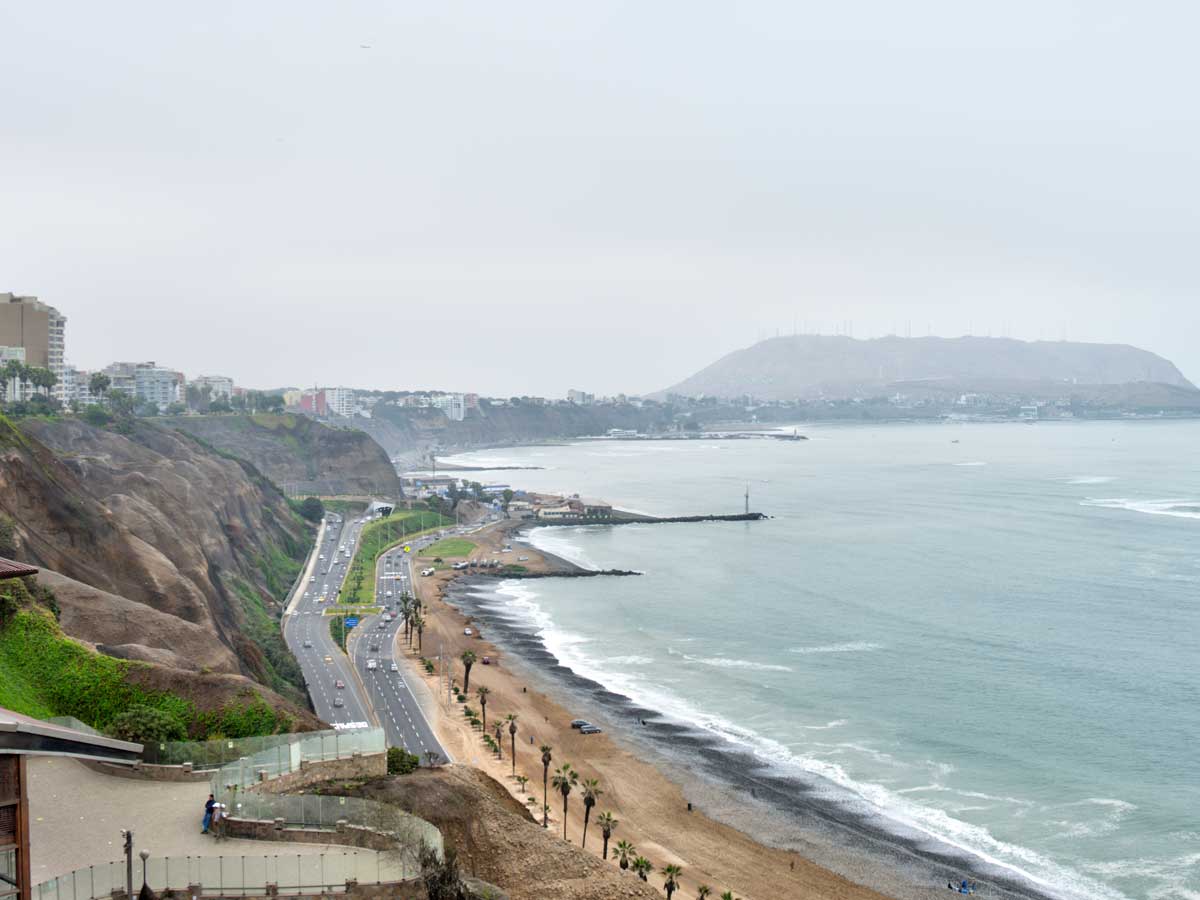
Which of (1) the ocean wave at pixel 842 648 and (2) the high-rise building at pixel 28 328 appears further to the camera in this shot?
(2) the high-rise building at pixel 28 328

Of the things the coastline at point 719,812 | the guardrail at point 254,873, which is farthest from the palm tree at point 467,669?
the guardrail at point 254,873

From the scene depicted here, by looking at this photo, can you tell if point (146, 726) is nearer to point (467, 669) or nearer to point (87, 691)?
point (87, 691)

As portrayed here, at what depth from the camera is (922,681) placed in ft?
214

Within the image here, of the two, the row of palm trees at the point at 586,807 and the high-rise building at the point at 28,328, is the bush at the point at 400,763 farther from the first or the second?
the high-rise building at the point at 28,328

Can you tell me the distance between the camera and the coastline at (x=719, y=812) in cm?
4056

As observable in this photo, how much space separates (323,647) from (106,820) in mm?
49661

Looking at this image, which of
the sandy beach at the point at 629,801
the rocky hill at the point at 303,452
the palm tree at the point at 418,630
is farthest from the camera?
the rocky hill at the point at 303,452

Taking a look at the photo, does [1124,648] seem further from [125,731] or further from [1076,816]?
[125,731]

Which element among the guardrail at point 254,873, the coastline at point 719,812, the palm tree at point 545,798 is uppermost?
the guardrail at point 254,873

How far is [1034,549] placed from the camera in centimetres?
11150

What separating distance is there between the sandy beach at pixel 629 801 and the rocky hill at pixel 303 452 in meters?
95.7

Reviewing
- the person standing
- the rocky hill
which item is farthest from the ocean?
the rocky hill

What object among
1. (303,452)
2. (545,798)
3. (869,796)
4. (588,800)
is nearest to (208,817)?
(588,800)

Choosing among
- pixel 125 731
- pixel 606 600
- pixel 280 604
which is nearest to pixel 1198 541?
pixel 606 600
